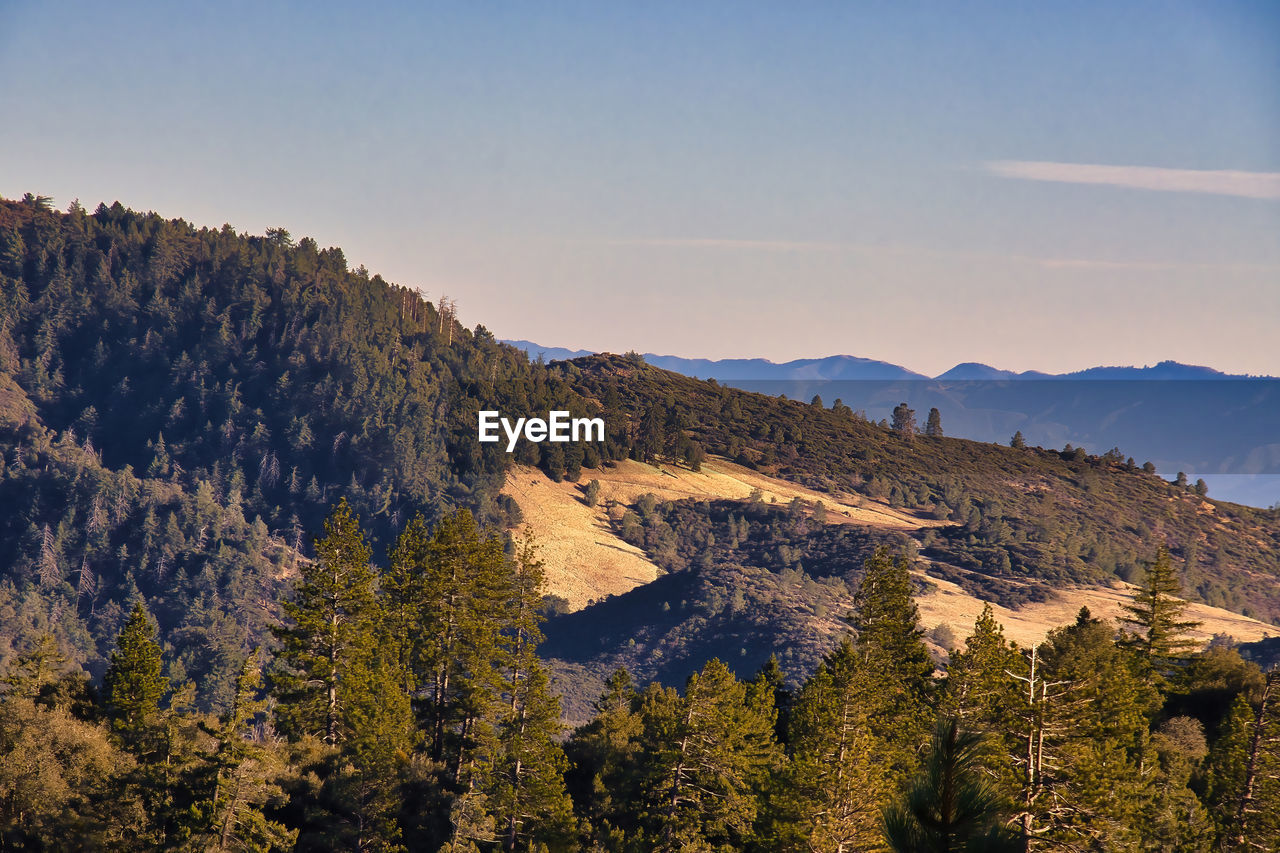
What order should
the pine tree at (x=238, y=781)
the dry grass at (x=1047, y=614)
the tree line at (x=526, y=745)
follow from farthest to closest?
the dry grass at (x=1047, y=614) → the pine tree at (x=238, y=781) → the tree line at (x=526, y=745)

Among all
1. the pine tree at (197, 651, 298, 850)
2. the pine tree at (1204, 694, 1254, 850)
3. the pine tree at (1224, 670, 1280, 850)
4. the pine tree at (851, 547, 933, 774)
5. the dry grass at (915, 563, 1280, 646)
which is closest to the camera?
the pine tree at (1224, 670, 1280, 850)

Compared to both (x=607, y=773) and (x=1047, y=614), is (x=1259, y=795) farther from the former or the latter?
(x=1047, y=614)

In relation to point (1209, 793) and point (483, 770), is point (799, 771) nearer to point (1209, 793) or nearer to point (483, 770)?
point (483, 770)

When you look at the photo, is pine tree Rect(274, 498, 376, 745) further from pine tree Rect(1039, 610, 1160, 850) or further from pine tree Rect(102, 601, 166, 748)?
pine tree Rect(1039, 610, 1160, 850)

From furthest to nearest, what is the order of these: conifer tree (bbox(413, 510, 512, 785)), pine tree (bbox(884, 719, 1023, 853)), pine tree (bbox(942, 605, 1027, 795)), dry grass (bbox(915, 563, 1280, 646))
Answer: dry grass (bbox(915, 563, 1280, 646)) < conifer tree (bbox(413, 510, 512, 785)) < pine tree (bbox(942, 605, 1027, 795)) < pine tree (bbox(884, 719, 1023, 853))

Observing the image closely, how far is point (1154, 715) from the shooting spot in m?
60.8

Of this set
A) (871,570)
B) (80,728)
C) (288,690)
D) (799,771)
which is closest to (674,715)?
(799,771)

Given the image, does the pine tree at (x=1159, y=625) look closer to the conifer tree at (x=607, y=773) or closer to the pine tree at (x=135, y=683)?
the conifer tree at (x=607, y=773)

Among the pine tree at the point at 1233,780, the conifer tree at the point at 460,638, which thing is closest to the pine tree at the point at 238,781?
the conifer tree at the point at 460,638

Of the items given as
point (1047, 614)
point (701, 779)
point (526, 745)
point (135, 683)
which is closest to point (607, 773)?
point (526, 745)

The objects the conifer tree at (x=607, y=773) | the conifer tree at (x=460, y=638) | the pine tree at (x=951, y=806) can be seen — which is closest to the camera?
the pine tree at (x=951, y=806)

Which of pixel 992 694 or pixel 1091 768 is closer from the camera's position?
pixel 1091 768

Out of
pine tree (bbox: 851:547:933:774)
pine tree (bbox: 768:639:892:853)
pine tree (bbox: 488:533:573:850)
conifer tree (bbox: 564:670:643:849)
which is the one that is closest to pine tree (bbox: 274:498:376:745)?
pine tree (bbox: 488:533:573:850)

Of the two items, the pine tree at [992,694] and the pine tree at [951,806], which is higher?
the pine tree at [951,806]
